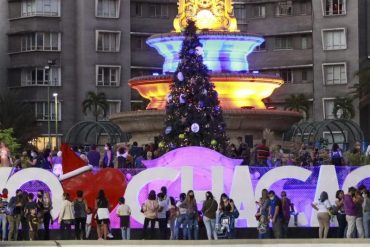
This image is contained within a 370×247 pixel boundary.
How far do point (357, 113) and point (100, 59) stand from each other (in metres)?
20.7

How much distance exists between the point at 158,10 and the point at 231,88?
41019 mm

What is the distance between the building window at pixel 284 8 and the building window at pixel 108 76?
14207 millimetres

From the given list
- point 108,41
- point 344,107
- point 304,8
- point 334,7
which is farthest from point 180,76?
point 304,8

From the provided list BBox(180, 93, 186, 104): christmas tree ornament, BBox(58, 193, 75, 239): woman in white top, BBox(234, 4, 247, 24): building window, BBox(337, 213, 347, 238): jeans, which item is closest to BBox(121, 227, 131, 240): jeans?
BBox(58, 193, 75, 239): woman in white top

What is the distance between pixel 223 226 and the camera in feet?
131

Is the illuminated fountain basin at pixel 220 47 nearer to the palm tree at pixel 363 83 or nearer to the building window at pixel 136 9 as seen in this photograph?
the palm tree at pixel 363 83

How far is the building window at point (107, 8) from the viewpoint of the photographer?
4045 inches

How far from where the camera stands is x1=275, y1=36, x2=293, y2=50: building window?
4149 inches

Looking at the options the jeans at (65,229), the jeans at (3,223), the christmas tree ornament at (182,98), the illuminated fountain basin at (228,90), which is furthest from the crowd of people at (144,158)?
the illuminated fountain basin at (228,90)

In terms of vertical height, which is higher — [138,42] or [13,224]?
[138,42]

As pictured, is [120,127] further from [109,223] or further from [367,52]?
[367,52]

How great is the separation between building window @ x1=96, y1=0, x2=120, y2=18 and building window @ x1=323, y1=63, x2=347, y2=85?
56.6 feet

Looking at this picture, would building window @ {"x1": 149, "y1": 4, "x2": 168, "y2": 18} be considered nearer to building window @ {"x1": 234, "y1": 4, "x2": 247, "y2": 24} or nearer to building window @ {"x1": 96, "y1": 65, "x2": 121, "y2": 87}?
building window @ {"x1": 234, "y1": 4, "x2": 247, "y2": 24}

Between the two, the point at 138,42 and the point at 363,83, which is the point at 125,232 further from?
the point at 138,42
